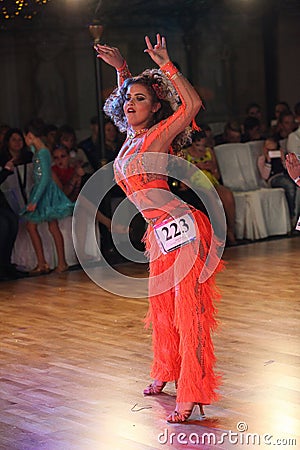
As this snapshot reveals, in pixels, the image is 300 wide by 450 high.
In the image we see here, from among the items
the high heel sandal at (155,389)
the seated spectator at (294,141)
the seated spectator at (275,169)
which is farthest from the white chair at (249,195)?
the high heel sandal at (155,389)

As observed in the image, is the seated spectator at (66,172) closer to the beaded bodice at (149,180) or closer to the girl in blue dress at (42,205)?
the girl in blue dress at (42,205)

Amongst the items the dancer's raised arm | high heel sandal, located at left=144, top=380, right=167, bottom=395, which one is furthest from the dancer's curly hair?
high heel sandal, located at left=144, top=380, right=167, bottom=395

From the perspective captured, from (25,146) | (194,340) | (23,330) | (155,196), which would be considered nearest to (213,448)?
(194,340)

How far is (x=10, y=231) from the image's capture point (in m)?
7.92

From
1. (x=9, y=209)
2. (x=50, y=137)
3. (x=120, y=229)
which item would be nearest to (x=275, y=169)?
(x=120, y=229)

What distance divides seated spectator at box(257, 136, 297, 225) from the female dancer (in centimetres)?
558

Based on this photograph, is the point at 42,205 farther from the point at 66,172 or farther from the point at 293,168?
the point at 293,168

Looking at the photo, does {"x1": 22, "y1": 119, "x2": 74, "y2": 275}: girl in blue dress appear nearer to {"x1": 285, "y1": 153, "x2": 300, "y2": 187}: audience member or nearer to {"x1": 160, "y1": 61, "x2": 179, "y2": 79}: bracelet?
{"x1": 160, "y1": 61, "x2": 179, "y2": 79}: bracelet

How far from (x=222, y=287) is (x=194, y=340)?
3.05 metres

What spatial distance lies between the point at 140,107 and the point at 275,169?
593 cm

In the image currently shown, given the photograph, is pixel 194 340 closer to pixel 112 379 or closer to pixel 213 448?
pixel 213 448

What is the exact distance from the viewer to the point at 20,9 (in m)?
10.2

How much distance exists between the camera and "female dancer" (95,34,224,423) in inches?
149

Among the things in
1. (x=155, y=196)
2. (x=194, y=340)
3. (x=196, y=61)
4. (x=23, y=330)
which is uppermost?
(x=196, y=61)
